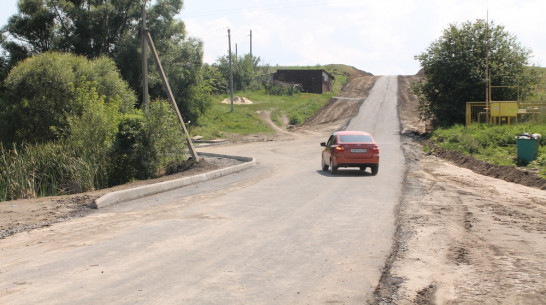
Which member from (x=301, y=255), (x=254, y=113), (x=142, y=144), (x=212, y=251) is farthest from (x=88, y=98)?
(x=254, y=113)

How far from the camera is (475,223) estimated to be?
9.80 m

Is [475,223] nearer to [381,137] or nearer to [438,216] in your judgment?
[438,216]

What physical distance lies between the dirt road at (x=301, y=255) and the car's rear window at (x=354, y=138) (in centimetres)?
644

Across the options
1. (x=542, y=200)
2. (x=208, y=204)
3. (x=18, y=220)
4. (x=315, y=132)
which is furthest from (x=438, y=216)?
(x=315, y=132)

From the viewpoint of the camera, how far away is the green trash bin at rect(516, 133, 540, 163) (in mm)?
A: 19891

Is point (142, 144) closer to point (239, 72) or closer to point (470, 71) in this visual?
point (470, 71)

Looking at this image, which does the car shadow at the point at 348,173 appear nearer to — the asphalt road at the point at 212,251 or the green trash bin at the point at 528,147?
the asphalt road at the point at 212,251

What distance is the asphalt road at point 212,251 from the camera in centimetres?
573

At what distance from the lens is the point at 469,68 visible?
4119 cm

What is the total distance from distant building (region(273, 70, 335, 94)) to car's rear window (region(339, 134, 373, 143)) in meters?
57.7

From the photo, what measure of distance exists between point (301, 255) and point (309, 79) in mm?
73283

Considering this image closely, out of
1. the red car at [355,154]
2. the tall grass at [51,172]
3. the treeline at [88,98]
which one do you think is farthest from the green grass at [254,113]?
the red car at [355,154]

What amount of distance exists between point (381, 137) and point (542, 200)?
3196 cm

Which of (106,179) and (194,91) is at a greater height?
(194,91)
